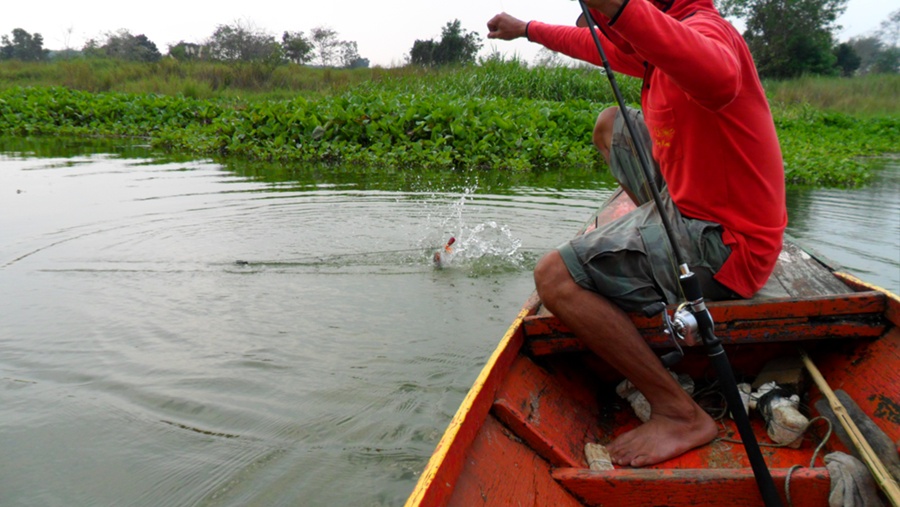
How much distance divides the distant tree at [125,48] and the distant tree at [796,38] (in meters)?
28.1

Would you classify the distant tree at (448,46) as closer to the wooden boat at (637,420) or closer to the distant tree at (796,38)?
the distant tree at (796,38)

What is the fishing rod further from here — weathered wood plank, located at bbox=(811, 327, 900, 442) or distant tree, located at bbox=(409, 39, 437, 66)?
distant tree, located at bbox=(409, 39, 437, 66)

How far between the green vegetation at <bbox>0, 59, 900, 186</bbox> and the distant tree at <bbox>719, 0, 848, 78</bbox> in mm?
4044

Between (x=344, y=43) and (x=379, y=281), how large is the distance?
3341cm

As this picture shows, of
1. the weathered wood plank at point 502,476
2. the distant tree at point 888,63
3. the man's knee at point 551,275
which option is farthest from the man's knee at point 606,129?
the distant tree at point 888,63

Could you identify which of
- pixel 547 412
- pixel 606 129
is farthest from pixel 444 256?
pixel 547 412

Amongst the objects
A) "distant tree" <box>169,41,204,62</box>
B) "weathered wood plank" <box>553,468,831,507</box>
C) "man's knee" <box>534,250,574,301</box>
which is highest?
"distant tree" <box>169,41,204,62</box>

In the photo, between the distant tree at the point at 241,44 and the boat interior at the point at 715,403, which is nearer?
the boat interior at the point at 715,403

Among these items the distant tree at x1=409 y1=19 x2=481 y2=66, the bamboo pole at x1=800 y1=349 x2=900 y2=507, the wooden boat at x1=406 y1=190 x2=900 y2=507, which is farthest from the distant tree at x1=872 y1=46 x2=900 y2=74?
the bamboo pole at x1=800 y1=349 x2=900 y2=507

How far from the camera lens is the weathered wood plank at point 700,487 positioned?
188 centimetres

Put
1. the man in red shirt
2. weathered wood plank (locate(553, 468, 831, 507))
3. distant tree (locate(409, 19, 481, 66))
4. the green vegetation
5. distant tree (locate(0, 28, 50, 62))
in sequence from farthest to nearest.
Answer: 1. distant tree (locate(0, 28, 50, 62))
2. distant tree (locate(409, 19, 481, 66))
3. the green vegetation
4. the man in red shirt
5. weathered wood plank (locate(553, 468, 831, 507))

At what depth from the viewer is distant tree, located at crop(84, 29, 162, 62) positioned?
33.2 metres

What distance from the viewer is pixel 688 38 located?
1.88 metres

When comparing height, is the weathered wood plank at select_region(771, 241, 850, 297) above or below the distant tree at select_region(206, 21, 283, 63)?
below
